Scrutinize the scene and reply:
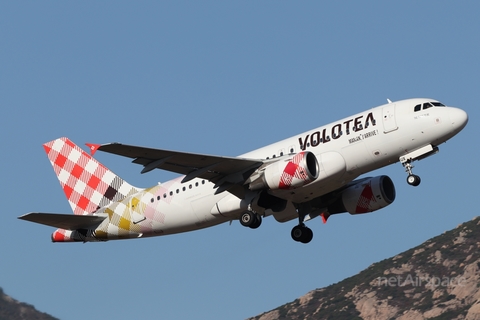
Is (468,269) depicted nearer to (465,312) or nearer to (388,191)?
(465,312)

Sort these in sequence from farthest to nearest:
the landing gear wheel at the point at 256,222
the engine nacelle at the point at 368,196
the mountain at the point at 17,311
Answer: the mountain at the point at 17,311, the engine nacelle at the point at 368,196, the landing gear wheel at the point at 256,222

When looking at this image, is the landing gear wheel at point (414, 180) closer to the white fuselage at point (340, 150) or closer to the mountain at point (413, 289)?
the white fuselage at point (340, 150)

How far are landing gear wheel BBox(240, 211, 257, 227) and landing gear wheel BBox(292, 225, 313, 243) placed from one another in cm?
438

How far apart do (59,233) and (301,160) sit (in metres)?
14.8

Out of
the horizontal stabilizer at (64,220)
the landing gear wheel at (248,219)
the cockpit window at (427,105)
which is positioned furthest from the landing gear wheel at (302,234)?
the horizontal stabilizer at (64,220)

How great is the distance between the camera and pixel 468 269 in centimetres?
7906

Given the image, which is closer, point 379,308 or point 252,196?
point 252,196

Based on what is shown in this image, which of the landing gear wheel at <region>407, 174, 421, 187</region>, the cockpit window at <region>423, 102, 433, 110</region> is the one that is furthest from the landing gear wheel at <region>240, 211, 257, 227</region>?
the cockpit window at <region>423, 102, 433, 110</region>

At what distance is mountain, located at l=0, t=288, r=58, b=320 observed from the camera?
54656mm

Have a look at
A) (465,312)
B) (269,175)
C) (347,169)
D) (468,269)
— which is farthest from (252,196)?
(468,269)

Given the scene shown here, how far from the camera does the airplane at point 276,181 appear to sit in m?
39.9

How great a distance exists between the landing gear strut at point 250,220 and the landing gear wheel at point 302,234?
4.01m

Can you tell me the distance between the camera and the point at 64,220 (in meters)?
44.7

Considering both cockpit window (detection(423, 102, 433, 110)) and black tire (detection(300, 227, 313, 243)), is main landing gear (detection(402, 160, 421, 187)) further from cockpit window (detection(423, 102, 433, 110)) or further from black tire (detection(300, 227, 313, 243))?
black tire (detection(300, 227, 313, 243))
